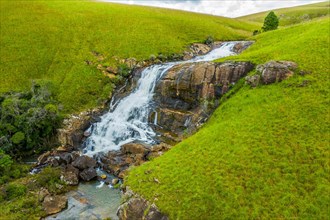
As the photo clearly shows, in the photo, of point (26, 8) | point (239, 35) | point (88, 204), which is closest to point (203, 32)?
point (239, 35)

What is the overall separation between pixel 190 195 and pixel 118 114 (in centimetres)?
2696

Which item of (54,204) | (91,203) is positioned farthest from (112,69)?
(54,204)

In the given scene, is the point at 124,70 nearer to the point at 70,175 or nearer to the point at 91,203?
the point at 70,175

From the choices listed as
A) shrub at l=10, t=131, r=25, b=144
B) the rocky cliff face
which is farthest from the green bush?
the rocky cliff face

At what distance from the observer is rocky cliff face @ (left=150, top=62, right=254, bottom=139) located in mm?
45188

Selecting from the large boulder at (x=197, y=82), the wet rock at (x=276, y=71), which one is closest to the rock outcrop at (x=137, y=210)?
the large boulder at (x=197, y=82)

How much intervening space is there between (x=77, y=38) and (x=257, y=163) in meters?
57.8

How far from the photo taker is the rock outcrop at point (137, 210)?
89.3ft

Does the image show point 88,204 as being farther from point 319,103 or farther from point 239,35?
point 239,35

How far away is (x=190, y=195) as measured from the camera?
2762cm

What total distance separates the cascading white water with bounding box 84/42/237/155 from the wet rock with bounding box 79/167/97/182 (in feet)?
18.3

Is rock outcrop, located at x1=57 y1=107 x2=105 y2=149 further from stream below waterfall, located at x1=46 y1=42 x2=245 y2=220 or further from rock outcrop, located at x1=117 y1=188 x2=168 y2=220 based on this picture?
rock outcrop, located at x1=117 y1=188 x2=168 y2=220

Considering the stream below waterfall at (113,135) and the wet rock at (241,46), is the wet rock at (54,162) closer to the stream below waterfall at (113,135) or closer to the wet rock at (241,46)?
the stream below waterfall at (113,135)

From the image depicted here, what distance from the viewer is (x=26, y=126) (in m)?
45.2
